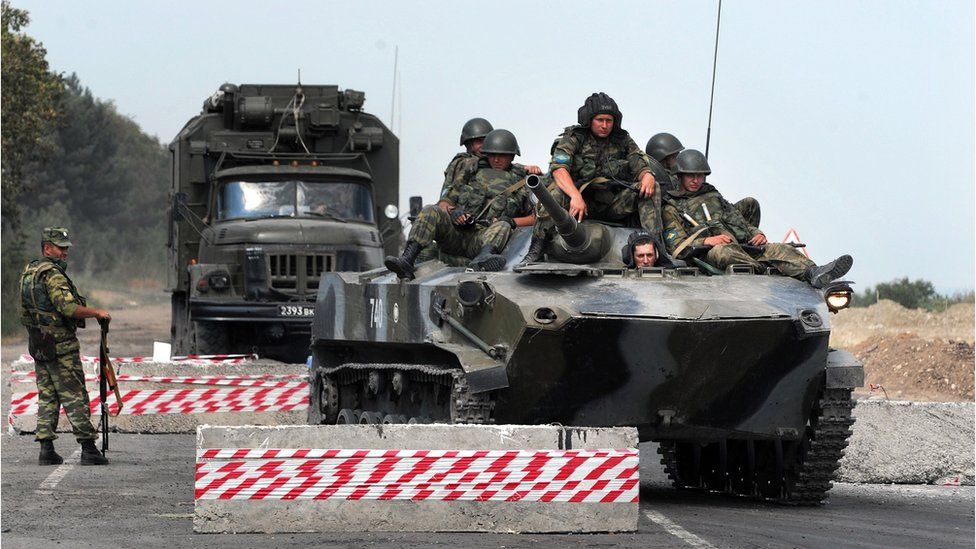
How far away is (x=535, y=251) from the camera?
1362 centimetres

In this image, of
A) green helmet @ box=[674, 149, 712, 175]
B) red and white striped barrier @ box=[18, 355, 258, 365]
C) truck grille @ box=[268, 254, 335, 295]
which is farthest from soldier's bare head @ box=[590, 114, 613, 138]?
truck grille @ box=[268, 254, 335, 295]

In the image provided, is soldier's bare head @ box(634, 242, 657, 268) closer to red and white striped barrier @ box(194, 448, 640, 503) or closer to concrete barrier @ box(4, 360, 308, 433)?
red and white striped barrier @ box(194, 448, 640, 503)

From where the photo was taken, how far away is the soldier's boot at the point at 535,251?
13543 mm

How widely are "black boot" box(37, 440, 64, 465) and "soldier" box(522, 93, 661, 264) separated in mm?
4710

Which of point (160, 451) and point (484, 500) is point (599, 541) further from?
point (160, 451)

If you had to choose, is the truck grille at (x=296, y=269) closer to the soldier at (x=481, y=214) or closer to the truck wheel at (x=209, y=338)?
the truck wheel at (x=209, y=338)

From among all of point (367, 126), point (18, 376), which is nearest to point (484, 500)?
point (18, 376)

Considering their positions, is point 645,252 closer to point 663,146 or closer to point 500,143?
point 500,143

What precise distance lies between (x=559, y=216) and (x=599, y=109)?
4.79 feet

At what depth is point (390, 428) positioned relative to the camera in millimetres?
11148

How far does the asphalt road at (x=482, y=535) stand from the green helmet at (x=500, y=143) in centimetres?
293

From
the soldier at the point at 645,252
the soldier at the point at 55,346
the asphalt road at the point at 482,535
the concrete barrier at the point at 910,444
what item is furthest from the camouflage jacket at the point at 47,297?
the concrete barrier at the point at 910,444

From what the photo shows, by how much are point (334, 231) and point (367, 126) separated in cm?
202

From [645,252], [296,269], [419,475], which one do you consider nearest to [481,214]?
[645,252]
